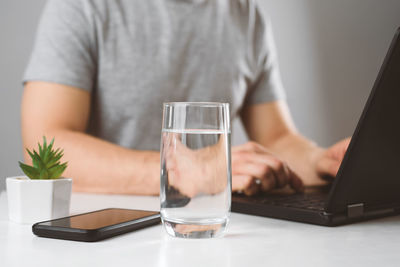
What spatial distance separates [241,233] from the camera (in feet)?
1.96

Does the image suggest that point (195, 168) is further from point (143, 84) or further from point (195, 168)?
point (143, 84)

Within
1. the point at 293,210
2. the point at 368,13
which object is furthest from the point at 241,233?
the point at 368,13

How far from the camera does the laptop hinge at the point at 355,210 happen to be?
65cm

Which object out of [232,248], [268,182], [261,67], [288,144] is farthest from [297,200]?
[261,67]

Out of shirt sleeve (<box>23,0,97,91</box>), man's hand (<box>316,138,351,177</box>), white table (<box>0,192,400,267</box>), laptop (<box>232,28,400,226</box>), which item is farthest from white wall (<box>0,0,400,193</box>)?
white table (<box>0,192,400,267</box>)

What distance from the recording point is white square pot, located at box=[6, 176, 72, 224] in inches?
24.7

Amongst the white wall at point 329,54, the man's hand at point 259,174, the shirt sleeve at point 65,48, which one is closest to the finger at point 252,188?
the man's hand at point 259,174

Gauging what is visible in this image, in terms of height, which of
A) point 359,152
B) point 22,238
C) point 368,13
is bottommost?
point 22,238

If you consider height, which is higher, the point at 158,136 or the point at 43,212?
the point at 158,136

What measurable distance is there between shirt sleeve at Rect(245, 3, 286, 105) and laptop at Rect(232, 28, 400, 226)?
3.42ft

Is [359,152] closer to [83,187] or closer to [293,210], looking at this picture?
[293,210]

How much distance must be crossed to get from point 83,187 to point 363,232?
0.63 m

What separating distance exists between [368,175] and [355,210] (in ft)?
0.20

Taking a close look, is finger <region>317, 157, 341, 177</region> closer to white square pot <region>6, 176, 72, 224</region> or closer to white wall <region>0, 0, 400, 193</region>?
white square pot <region>6, 176, 72, 224</region>
